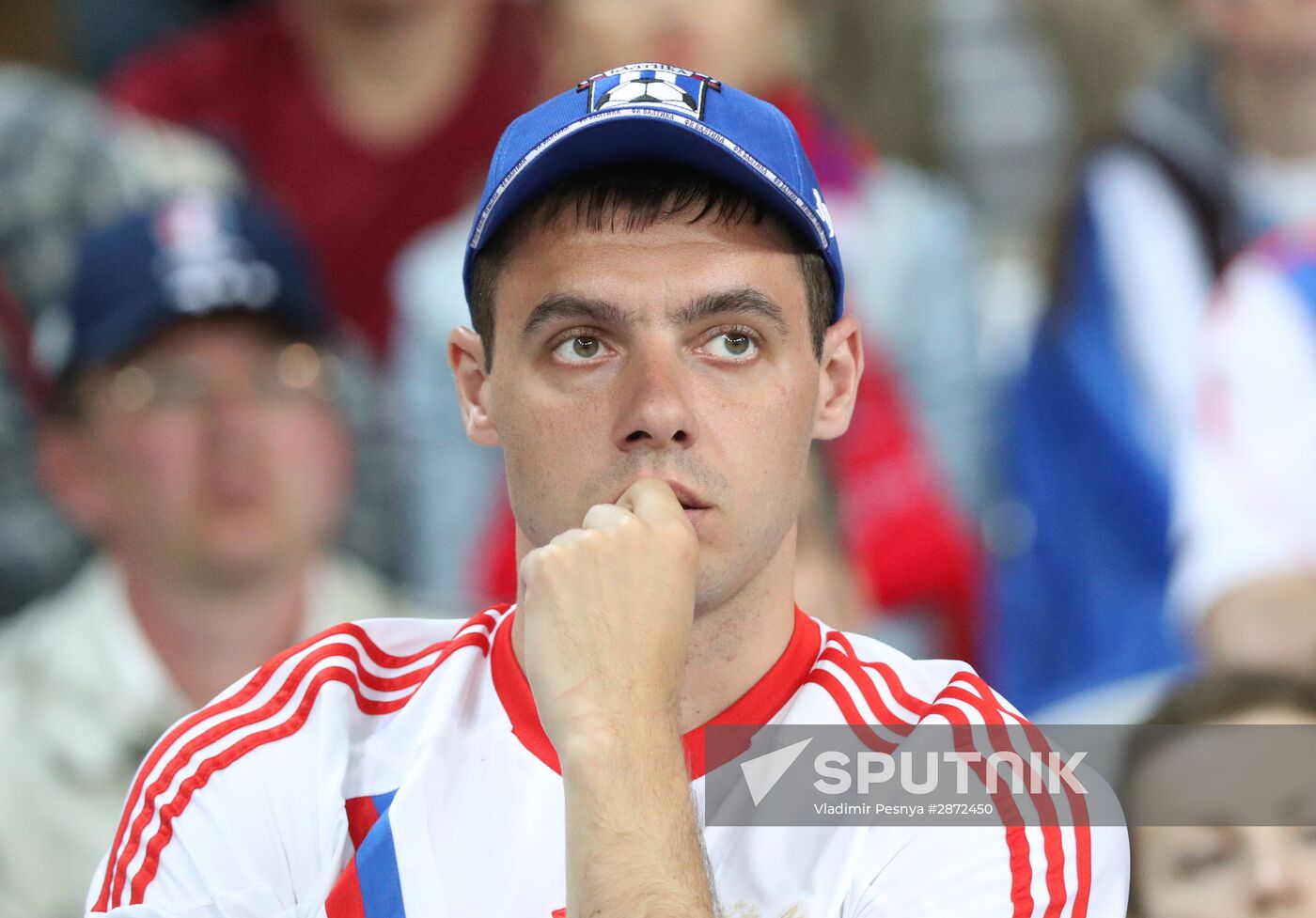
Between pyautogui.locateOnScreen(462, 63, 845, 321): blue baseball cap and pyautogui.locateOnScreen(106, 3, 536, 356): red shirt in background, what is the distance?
290 cm

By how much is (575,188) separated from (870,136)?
3.07 metres

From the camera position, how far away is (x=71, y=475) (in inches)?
171

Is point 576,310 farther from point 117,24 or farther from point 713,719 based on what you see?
point 117,24

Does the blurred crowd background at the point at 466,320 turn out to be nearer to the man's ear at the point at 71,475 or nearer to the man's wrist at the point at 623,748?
the man's ear at the point at 71,475

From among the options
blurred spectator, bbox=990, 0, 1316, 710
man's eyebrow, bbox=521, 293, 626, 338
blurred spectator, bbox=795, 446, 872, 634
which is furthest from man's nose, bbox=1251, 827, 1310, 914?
blurred spectator, bbox=990, 0, 1316, 710

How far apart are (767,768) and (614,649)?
0.89 feet

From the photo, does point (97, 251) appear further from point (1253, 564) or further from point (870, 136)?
point (1253, 564)

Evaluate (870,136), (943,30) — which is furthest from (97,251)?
(943,30)

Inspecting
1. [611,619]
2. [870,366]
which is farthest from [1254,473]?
[611,619]

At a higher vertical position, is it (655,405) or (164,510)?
(164,510)

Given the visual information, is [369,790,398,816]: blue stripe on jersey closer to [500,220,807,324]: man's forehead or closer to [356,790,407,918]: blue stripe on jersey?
[356,790,407,918]: blue stripe on jersey

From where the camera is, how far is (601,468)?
5.81 ft

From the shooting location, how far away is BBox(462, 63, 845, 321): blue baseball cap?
177 cm

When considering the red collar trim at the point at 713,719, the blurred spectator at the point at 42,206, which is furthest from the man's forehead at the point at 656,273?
the blurred spectator at the point at 42,206
